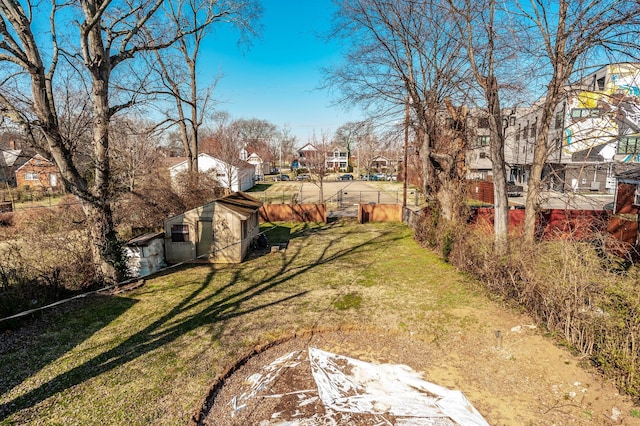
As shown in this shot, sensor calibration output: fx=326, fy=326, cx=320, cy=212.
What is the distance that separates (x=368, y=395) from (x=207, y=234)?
370 inches

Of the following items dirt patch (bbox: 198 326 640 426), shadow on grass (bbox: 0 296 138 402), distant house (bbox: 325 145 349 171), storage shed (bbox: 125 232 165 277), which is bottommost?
dirt patch (bbox: 198 326 640 426)

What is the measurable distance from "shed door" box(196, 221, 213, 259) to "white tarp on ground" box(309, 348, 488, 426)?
8029mm

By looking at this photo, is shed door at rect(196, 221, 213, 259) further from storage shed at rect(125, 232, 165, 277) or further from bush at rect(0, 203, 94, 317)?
bush at rect(0, 203, 94, 317)

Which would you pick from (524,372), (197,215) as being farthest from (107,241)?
(524,372)

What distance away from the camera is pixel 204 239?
12.6 metres

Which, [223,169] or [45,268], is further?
[223,169]

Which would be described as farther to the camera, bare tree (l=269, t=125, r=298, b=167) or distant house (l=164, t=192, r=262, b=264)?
bare tree (l=269, t=125, r=298, b=167)

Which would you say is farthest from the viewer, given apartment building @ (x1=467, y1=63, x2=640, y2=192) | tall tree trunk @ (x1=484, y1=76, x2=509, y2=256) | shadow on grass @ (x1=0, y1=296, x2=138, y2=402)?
apartment building @ (x1=467, y1=63, x2=640, y2=192)

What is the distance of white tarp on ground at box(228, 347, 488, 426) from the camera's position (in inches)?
174

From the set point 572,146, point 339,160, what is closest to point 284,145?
point 339,160

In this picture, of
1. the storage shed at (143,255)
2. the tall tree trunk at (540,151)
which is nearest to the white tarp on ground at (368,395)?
the tall tree trunk at (540,151)

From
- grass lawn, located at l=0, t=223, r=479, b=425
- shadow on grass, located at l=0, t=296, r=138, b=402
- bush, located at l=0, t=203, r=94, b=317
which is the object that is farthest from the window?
shadow on grass, located at l=0, t=296, r=138, b=402

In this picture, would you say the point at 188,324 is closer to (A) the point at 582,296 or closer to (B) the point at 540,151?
(A) the point at 582,296

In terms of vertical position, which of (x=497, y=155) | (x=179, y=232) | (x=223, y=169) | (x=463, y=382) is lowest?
(x=463, y=382)
